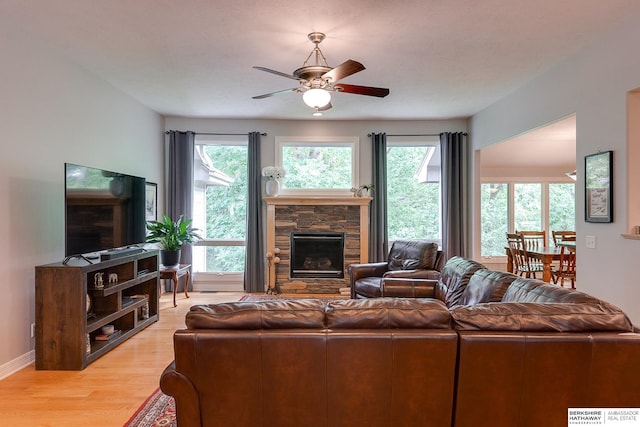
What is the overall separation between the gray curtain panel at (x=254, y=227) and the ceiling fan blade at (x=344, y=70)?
131 inches

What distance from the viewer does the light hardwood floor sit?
7.81 feet

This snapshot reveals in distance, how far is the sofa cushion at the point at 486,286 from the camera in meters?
2.57

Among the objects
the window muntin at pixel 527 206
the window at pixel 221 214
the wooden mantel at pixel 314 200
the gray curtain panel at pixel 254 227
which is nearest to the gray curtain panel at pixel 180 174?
the window at pixel 221 214

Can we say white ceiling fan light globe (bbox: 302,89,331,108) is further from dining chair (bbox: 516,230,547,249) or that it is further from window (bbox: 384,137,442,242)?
dining chair (bbox: 516,230,547,249)

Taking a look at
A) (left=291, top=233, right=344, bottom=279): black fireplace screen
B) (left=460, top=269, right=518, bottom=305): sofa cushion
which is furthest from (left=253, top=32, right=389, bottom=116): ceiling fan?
(left=291, top=233, right=344, bottom=279): black fireplace screen

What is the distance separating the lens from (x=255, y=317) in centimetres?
166

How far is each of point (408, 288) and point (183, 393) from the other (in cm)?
269

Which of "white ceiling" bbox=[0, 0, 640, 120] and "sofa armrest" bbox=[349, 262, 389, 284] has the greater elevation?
"white ceiling" bbox=[0, 0, 640, 120]

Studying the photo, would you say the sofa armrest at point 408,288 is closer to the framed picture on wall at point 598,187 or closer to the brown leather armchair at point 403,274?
the brown leather armchair at point 403,274

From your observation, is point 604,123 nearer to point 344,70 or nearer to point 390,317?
point 344,70

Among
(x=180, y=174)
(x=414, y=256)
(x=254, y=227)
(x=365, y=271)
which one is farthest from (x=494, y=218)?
(x=180, y=174)

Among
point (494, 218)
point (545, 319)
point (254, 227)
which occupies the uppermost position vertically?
point (494, 218)

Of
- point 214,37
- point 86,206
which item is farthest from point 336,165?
point 86,206

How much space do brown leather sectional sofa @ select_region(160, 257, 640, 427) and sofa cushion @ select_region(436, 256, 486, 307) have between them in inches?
63.7
